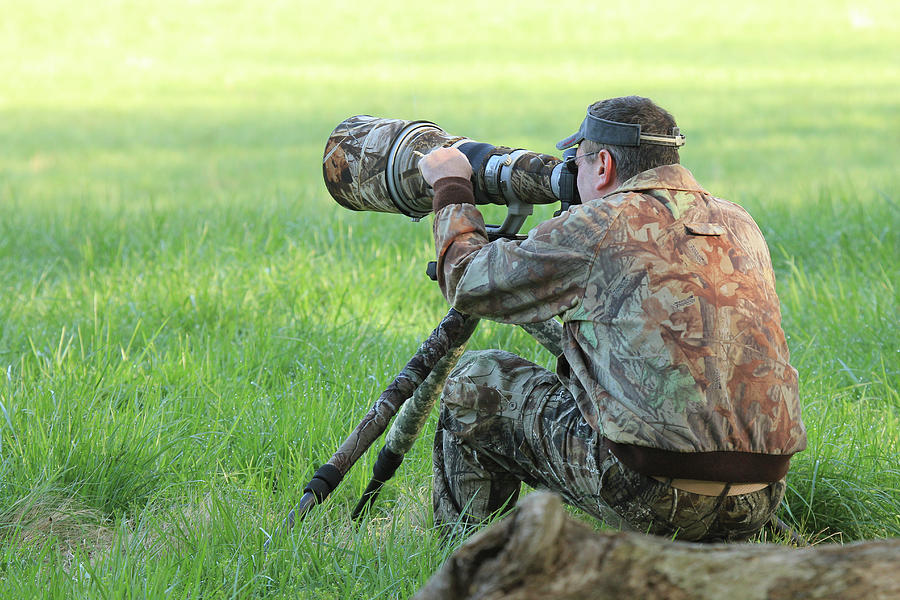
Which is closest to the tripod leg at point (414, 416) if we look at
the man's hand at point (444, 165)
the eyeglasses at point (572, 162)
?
the man's hand at point (444, 165)

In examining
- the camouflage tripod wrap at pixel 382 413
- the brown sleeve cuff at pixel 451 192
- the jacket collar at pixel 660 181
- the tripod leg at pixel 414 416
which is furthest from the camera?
the tripod leg at pixel 414 416

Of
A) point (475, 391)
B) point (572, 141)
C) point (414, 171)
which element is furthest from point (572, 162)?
point (475, 391)

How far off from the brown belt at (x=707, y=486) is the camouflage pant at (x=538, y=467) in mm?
15

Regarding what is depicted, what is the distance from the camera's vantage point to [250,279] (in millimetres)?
5242

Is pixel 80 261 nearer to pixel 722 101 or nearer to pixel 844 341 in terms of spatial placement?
pixel 844 341

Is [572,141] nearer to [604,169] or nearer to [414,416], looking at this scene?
[604,169]

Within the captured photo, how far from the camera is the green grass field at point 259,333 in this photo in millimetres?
2834

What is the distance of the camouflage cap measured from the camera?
8.23 ft

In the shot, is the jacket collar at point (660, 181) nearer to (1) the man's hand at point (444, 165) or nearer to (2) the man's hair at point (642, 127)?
(2) the man's hair at point (642, 127)

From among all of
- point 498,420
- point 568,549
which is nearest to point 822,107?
point 498,420

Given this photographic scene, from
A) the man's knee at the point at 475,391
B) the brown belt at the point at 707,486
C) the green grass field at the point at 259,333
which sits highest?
the man's knee at the point at 475,391

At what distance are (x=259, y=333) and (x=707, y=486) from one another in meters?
2.55

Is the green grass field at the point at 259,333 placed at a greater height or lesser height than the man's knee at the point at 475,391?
lesser

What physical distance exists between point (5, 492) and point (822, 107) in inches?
566
